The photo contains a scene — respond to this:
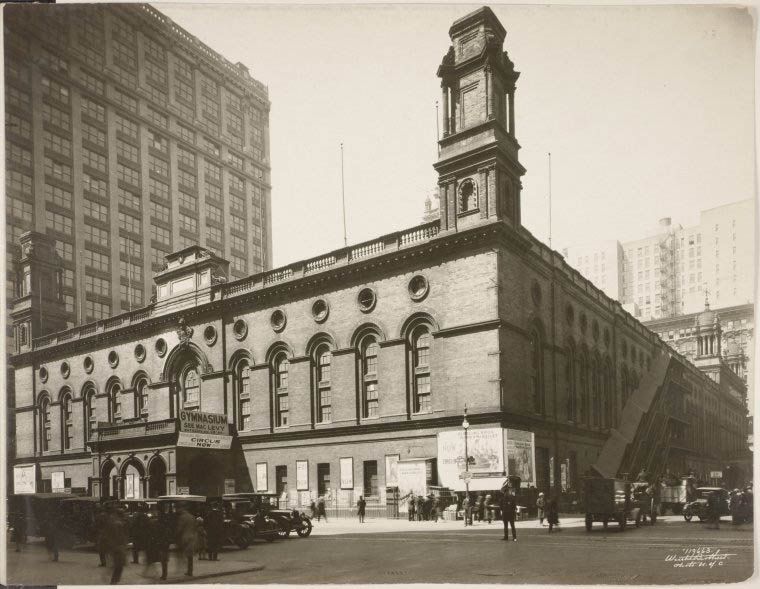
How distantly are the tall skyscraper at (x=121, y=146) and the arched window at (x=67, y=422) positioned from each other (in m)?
4.46

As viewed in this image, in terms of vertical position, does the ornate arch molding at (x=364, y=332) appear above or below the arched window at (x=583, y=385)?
above

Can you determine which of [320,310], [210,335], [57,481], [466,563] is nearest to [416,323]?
[320,310]

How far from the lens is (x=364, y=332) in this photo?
3341cm

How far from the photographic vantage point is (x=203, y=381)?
A: 37.2 m

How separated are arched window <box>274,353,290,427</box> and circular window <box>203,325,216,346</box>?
11.3ft

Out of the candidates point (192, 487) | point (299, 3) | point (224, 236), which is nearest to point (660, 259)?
point (299, 3)

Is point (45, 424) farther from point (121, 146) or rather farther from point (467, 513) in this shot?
point (467, 513)

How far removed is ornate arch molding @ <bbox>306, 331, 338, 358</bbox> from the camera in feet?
113

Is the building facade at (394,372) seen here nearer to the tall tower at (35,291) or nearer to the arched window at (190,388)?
the arched window at (190,388)

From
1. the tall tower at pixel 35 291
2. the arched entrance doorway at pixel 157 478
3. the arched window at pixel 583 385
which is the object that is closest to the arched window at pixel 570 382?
the arched window at pixel 583 385

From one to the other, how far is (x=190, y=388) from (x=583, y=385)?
18.6 meters

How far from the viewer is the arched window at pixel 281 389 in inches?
1396

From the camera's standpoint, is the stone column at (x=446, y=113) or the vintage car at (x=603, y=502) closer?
the vintage car at (x=603, y=502)

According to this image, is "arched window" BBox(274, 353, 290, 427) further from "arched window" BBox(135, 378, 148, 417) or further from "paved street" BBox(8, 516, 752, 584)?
"paved street" BBox(8, 516, 752, 584)
